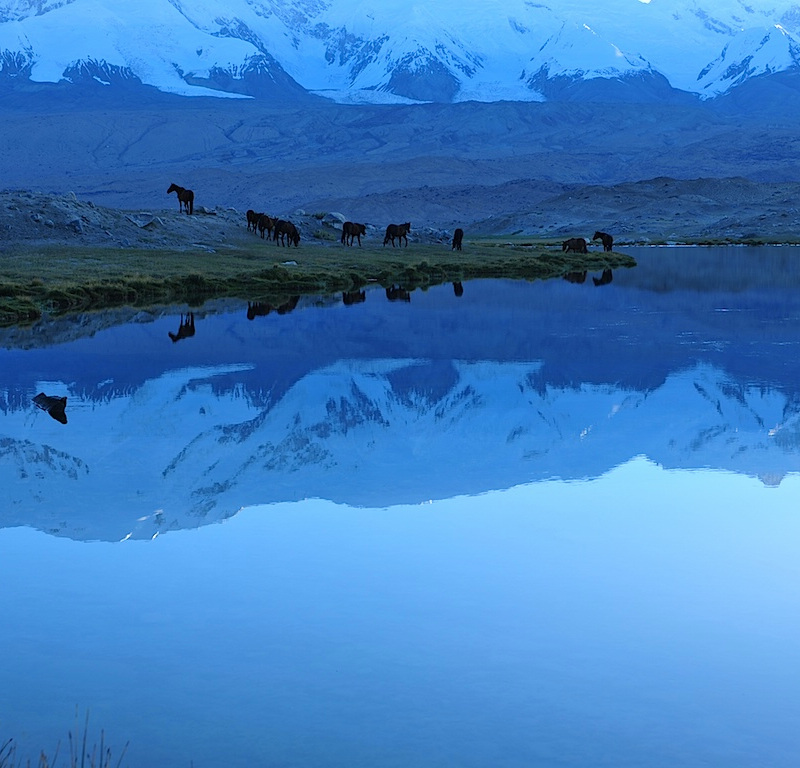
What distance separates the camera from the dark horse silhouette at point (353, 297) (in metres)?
37.1

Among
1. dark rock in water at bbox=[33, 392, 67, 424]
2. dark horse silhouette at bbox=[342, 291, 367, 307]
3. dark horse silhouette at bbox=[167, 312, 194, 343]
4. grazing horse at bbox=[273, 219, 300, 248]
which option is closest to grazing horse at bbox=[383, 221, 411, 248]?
grazing horse at bbox=[273, 219, 300, 248]

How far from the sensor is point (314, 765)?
6.70 metres

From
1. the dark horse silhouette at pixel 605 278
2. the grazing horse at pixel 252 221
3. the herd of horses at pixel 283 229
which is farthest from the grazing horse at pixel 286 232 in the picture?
the dark horse silhouette at pixel 605 278

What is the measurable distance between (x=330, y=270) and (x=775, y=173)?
138 m

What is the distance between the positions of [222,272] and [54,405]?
24089mm

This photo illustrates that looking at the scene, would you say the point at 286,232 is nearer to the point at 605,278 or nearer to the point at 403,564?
the point at 605,278

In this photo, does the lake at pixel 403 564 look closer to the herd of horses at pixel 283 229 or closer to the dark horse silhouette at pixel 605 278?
the dark horse silhouette at pixel 605 278

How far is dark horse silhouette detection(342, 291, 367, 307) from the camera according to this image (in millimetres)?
37094

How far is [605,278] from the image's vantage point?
1922 inches

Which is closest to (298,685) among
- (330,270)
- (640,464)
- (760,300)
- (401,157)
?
(640,464)

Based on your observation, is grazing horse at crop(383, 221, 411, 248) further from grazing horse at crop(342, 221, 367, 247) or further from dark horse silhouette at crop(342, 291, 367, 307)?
dark horse silhouette at crop(342, 291, 367, 307)

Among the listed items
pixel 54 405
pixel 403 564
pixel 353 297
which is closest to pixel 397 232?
pixel 353 297

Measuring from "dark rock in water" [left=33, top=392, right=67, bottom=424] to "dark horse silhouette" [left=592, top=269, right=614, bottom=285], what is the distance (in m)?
29.6

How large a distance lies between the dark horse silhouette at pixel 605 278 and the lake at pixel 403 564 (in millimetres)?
23562
